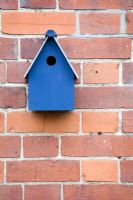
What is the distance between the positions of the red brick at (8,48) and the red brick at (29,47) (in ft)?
0.08

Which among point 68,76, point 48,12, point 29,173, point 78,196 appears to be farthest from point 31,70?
point 78,196

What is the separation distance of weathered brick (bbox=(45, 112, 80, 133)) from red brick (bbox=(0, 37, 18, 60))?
0.24 metres

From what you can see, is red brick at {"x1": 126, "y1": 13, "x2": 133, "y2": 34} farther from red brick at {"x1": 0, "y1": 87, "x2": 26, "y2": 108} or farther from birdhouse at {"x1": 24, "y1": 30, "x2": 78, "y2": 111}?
red brick at {"x1": 0, "y1": 87, "x2": 26, "y2": 108}

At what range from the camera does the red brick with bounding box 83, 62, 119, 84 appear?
1328 millimetres

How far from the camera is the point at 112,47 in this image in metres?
1.33

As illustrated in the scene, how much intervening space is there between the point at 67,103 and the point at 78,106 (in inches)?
4.1

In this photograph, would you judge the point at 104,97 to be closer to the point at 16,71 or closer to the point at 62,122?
the point at 62,122

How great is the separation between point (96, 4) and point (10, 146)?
0.58 metres

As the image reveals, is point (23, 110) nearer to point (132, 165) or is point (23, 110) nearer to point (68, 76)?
point (68, 76)

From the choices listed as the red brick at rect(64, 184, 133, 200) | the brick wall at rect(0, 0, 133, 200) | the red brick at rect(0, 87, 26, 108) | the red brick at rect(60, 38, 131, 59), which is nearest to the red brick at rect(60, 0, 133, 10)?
the brick wall at rect(0, 0, 133, 200)

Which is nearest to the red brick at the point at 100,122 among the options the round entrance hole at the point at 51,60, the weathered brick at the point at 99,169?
A: the weathered brick at the point at 99,169

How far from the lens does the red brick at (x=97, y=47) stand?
4.36 feet

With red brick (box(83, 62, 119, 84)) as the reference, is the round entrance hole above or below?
above

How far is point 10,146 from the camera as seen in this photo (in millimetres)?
1321
